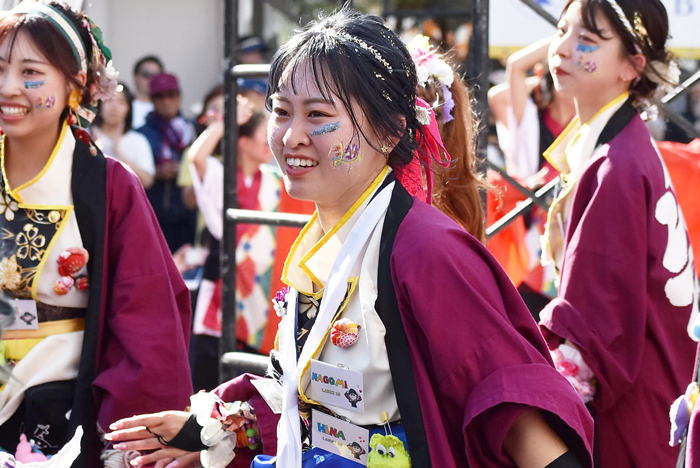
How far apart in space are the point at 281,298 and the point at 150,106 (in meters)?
5.56

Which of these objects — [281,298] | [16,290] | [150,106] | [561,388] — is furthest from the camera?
[150,106]

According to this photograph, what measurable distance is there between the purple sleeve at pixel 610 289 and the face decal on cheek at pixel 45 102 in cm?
154

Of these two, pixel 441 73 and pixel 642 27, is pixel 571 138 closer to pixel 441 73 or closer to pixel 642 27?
pixel 642 27

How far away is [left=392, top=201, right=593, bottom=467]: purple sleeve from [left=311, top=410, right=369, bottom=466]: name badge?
0.18m

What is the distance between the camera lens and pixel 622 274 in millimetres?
2578

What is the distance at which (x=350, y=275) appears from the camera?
1669mm

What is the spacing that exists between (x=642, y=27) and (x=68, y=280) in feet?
6.28

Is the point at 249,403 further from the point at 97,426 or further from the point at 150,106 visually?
the point at 150,106

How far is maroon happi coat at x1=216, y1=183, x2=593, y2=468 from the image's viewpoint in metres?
1.45

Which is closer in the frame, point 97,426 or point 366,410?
point 366,410

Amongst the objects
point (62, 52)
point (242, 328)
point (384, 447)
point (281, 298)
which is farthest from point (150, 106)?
point (384, 447)

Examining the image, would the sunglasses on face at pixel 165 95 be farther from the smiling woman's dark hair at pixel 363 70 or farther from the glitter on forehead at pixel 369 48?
the glitter on forehead at pixel 369 48

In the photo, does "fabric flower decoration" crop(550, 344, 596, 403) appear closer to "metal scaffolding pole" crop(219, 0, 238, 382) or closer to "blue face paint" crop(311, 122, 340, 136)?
"blue face paint" crop(311, 122, 340, 136)

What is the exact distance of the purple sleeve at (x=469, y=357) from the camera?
1444mm
